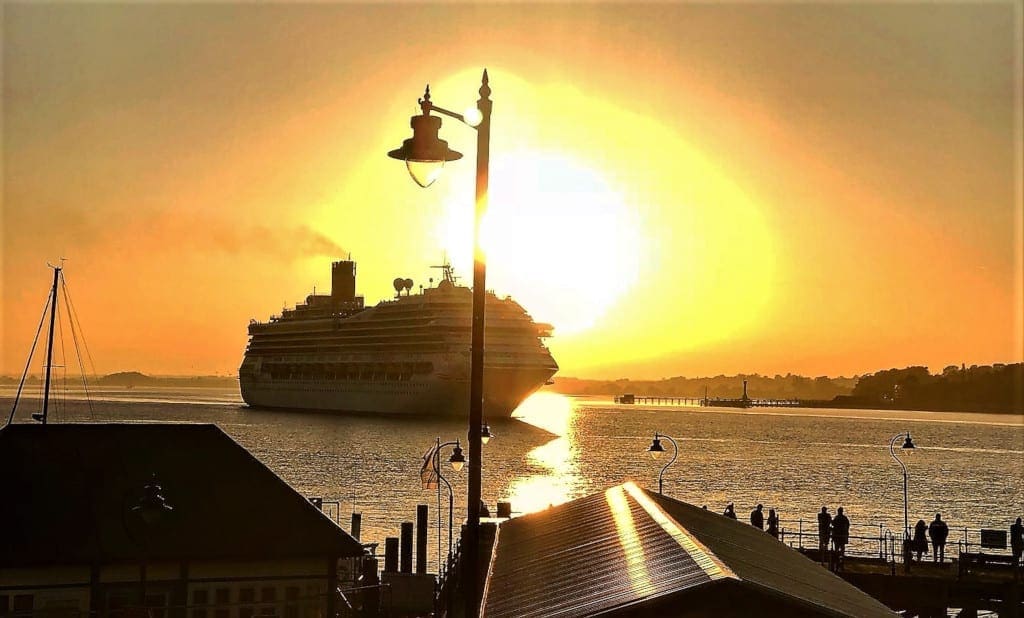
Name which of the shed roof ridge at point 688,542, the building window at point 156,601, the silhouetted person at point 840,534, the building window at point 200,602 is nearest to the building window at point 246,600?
the building window at point 200,602

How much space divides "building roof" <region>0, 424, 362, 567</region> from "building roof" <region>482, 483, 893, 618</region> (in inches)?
141

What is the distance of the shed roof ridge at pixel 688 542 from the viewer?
1012cm

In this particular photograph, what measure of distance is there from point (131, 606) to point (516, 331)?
360 feet

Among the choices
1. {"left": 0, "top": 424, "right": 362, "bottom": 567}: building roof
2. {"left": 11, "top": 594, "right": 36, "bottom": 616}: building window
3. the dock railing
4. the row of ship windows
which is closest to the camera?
{"left": 11, "top": 594, "right": 36, "bottom": 616}: building window

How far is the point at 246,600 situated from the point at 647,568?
27.8ft

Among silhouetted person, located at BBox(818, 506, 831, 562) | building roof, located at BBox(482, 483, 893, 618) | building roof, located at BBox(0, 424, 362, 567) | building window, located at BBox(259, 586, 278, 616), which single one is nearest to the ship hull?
silhouetted person, located at BBox(818, 506, 831, 562)

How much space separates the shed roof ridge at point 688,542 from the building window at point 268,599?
5.81 m

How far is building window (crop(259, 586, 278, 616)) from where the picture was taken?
17.6 m

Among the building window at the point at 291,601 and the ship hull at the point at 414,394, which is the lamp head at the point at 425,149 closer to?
the building window at the point at 291,601

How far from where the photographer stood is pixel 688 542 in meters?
12.2

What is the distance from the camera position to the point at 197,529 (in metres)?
17.7

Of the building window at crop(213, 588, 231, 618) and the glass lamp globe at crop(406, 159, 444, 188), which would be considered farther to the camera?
the building window at crop(213, 588, 231, 618)

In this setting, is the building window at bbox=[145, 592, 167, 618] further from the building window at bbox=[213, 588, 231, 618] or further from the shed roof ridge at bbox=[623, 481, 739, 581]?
the shed roof ridge at bbox=[623, 481, 739, 581]

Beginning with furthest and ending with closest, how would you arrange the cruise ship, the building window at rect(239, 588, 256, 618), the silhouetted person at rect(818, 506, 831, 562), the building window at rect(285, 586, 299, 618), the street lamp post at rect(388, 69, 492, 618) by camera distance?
the cruise ship → the silhouetted person at rect(818, 506, 831, 562) → the building window at rect(285, 586, 299, 618) → the building window at rect(239, 588, 256, 618) → the street lamp post at rect(388, 69, 492, 618)
